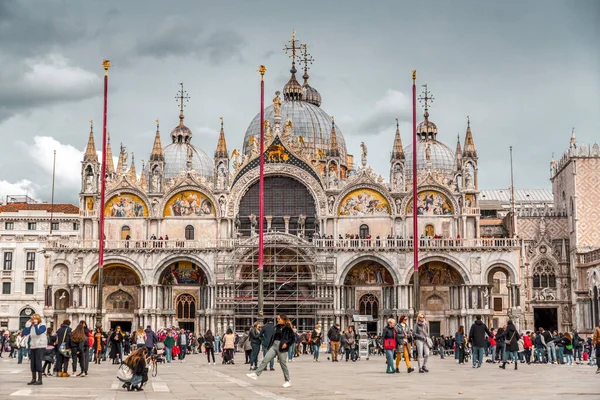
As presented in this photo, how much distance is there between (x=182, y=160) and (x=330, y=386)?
6579 centimetres

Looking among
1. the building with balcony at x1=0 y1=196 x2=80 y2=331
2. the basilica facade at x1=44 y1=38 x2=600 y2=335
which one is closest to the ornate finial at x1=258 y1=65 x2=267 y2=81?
the basilica facade at x1=44 y1=38 x2=600 y2=335

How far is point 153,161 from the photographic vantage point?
67.7 metres

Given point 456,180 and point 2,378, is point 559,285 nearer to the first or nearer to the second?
point 456,180

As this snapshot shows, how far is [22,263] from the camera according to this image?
84562 millimetres

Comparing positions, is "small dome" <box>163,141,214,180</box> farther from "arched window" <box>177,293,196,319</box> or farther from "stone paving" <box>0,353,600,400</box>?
"stone paving" <box>0,353,600,400</box>

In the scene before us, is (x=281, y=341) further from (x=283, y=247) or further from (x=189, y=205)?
(x=189, y=205)

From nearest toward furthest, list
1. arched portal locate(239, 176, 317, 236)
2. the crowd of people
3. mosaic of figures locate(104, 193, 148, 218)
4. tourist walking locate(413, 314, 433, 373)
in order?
the crowd of people → tourist walking locate(413, 314, 433, 373) → arched portal locate(239, 176, 317, 236) → mosaic of figures locate(104, 193, 148, 218)

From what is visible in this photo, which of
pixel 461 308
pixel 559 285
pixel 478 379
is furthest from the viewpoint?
pixel 559 285

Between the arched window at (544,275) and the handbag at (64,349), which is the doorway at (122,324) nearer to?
the arched window at (544,275)

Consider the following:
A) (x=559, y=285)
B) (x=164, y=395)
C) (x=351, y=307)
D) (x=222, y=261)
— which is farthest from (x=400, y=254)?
(x=164, y=395)

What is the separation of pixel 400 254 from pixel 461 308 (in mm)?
5337

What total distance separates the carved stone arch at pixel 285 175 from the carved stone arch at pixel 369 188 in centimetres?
90

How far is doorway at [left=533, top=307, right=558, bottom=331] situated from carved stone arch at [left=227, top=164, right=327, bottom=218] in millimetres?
21874

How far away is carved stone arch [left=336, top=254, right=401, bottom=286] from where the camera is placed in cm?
6212
